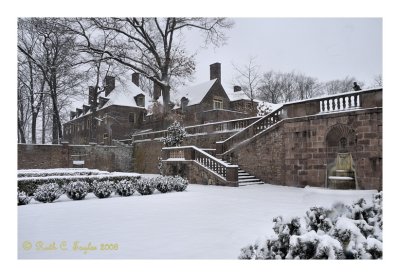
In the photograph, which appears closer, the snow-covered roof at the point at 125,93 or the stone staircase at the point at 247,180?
the stone staircase at the point at 247,180

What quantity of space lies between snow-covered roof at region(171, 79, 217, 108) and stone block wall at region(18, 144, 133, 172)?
5.10 meters

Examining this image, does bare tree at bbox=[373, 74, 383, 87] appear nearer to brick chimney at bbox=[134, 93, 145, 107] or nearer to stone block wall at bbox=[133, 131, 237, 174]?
stone block wall at bbox=[133, 131, 237, 174]

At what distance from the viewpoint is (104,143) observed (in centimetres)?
1823

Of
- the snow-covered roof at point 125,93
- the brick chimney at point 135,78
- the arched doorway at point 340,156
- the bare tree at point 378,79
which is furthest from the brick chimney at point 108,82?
the bare tree at point 378,79

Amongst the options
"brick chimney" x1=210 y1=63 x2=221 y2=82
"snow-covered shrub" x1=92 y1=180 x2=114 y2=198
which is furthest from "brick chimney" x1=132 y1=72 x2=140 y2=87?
"snow-covered shrub" x1=92 y1=180 x2=114 y2=198

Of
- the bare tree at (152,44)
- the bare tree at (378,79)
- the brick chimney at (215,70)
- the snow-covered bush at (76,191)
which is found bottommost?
the snow-covered bush at (76,191)

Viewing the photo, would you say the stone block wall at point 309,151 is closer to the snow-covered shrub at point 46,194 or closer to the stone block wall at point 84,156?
the snow-covered shrub at point 46,194

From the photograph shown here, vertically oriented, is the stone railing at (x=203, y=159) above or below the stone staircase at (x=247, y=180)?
above

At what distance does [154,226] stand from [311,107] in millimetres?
7060

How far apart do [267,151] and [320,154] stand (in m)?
2.32

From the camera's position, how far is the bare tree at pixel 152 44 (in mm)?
8219

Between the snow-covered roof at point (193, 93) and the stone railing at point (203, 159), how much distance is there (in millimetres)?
4545
